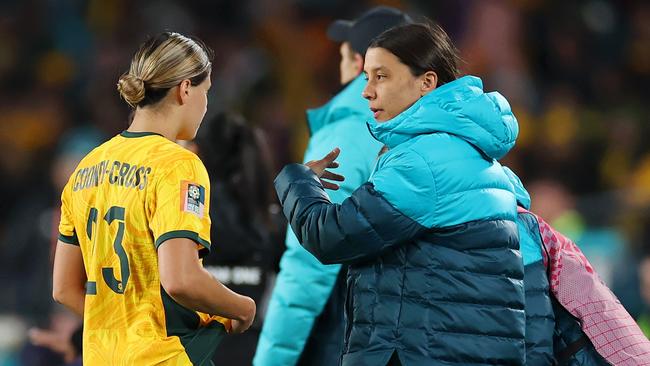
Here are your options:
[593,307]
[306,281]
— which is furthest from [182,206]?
[593,307]

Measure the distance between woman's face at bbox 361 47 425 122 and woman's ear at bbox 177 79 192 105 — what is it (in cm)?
52

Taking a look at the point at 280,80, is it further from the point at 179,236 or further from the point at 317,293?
the point at 179,236

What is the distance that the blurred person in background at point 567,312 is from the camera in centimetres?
330

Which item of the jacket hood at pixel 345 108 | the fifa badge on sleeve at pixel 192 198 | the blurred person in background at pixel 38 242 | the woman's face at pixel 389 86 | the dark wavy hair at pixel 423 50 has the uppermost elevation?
the dark wavy hair at pixel 423 50

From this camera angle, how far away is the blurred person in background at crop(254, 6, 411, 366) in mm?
4051

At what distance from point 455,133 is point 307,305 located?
1148 millimetres

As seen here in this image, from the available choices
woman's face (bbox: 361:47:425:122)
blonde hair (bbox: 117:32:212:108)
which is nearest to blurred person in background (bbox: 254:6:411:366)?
woman's face (bbox: 361:47:425:122)

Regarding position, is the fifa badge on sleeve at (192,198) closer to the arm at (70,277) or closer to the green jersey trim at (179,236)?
the green jersey trim at (179,236)

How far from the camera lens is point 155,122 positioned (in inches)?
128

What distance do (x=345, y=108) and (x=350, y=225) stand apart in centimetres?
124

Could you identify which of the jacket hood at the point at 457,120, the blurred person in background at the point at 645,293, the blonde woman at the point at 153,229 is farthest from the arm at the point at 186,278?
the blurred person in background at the point at 645,293

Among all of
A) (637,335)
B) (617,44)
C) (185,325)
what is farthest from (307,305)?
(617,44)

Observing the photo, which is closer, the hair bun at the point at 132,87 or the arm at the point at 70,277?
the hair bun at the point at 132,87

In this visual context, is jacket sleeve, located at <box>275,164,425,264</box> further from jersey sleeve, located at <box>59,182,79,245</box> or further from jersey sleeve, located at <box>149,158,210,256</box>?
jersey sleeve, located at <box>59,182,79,245</box>
